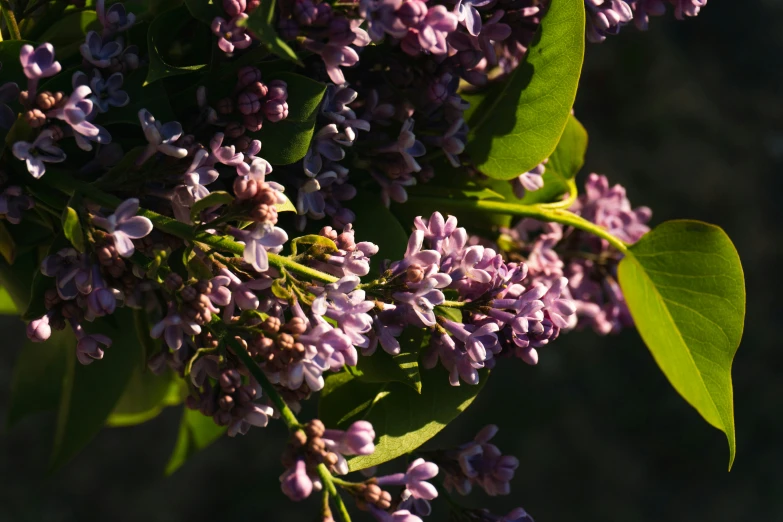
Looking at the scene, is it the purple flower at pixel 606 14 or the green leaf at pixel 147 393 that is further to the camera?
the green leaf at pixel 147 393

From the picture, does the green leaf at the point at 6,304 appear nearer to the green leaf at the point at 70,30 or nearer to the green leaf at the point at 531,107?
the green leaf at the point at 70,30

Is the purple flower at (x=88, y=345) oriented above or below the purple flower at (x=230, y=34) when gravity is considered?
below

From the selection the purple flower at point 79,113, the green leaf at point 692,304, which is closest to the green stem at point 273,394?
the purple flower at point 79,113

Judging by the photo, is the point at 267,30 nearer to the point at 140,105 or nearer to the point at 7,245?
the point at 140,105

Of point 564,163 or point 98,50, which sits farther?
point 564,163

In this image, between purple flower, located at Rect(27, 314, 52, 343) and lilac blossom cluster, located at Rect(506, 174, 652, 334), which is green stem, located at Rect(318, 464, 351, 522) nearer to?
purple flower, located at Rect(27, 314, 52, 343)

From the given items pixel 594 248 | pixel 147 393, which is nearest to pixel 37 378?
pixel 147 393

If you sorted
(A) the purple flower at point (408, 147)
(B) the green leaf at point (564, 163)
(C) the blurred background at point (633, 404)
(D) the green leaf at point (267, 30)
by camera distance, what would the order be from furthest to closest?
(C) the blurred background at point (633, 404) < (B) the green leaf at point (564, 163) < (A) the purple flower at point (408, 147) < (D) the green leaf at point (267, 30)

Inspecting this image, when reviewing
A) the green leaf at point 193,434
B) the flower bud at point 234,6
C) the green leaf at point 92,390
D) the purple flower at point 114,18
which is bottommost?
the green leaf at point 193,434
